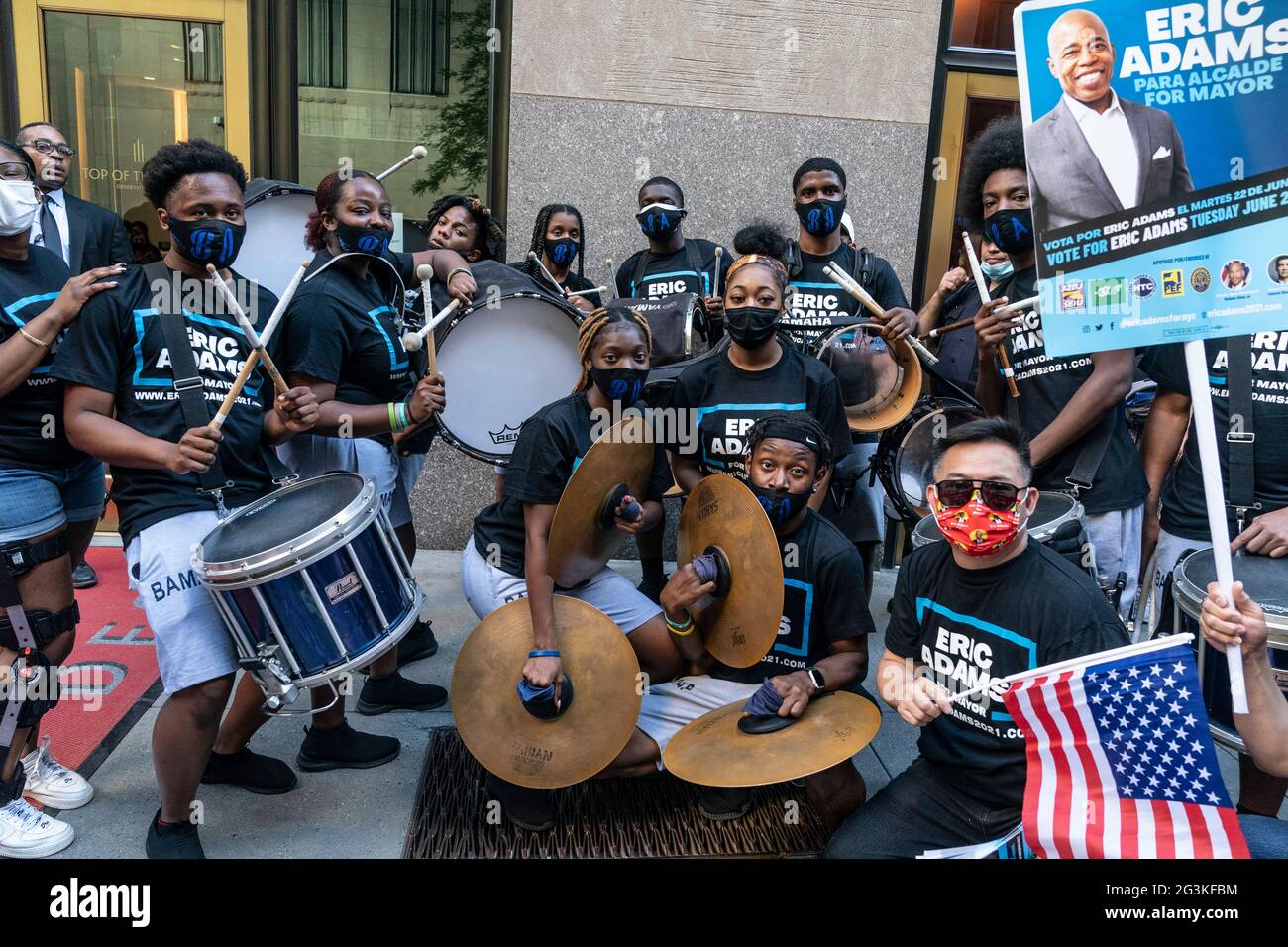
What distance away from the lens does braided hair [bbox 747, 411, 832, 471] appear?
3.14 m

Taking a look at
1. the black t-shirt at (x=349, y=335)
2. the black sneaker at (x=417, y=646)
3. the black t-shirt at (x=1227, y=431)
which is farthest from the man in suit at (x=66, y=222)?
the black t-shirt at (x=1227, y=431)

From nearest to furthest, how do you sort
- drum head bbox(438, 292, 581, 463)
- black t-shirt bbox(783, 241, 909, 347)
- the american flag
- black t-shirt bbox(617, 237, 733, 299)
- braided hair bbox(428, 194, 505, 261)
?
1. the american flag
2. drum head bbox(438, 292, 581, 463)
3. black t-shirt bbox(783, 241, 909, 347)
4. black t-shirt bbox(617, 237, 733, 299)
5. braided hair bbox(428, 194, 505, 261)

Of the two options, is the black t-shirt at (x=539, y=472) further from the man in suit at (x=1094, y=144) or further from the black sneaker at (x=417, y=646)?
the man in suit at (x=1094, y=144)

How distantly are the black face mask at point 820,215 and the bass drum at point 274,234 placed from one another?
7.14 ft

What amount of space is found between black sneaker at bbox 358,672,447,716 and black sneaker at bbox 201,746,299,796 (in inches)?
23.5

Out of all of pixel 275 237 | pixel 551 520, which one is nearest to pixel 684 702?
pixel 551 520

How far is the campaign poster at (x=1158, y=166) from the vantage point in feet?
7.61

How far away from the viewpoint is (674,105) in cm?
574

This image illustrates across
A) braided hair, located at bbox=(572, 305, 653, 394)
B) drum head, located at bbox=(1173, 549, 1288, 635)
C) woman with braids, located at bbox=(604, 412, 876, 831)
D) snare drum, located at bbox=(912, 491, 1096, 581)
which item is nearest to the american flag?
drum head, located at bbox=(1173, 549, 1288, 635)

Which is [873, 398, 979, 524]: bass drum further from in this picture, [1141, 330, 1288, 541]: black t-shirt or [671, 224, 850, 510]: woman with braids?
[1141, 330, 1288, 541]: black t-shirt

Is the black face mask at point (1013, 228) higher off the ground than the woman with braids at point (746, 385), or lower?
higher
